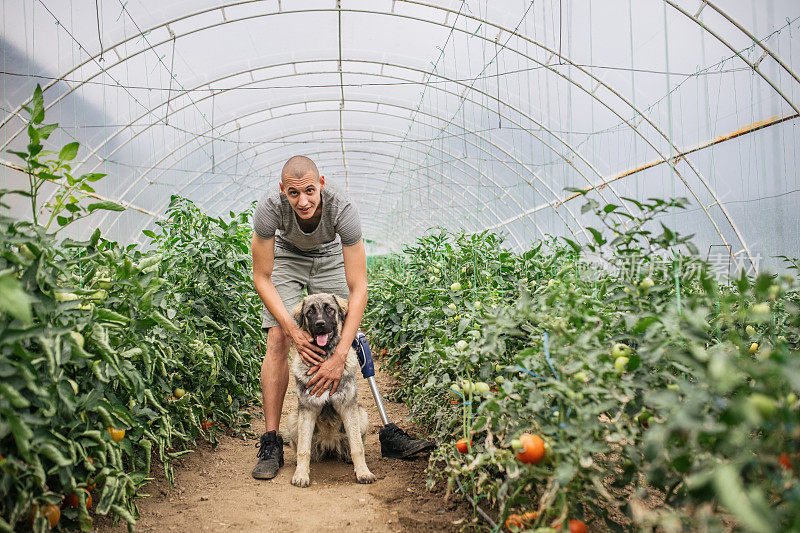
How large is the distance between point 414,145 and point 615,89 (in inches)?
344

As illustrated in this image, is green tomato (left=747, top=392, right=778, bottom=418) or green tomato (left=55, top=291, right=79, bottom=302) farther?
green tomato (left=55, top=291, right=79, bottom=302)

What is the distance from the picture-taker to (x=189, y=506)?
8.96 feet

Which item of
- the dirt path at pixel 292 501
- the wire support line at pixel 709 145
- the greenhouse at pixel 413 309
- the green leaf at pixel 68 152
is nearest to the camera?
the greenhouse at pixel 413 309

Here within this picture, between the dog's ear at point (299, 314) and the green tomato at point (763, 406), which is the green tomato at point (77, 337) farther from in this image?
the green tomato at point (763, 406)

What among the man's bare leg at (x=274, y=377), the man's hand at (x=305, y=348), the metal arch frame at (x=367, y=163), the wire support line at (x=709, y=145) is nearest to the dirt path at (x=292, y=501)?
the man's bare leg at (x=274, y=377)

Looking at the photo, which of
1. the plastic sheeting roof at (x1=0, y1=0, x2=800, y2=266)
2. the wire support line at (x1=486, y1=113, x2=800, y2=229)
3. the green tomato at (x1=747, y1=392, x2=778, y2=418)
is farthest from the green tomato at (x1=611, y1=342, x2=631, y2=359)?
the wire support line at (x1=486, y1=113, x2=800, y2=229)

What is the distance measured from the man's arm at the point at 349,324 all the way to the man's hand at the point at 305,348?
0.06 m

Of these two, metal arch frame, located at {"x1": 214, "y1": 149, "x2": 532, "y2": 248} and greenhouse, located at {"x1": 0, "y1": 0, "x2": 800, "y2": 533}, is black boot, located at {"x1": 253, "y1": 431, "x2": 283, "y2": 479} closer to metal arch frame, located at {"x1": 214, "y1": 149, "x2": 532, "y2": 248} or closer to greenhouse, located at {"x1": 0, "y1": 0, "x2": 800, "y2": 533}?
greenhouse, located at {"x1": 0, "y1": 0, "x2": 800, "y2": 533}

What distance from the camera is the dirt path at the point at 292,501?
8.09 feet

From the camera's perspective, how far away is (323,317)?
3297 mm

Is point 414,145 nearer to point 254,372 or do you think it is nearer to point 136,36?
point 136,36

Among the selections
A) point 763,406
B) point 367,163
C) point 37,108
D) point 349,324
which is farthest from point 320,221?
point 367,163

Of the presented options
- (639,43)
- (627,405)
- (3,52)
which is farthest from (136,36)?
(627,405)

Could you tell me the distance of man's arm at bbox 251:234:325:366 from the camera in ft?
10.7
